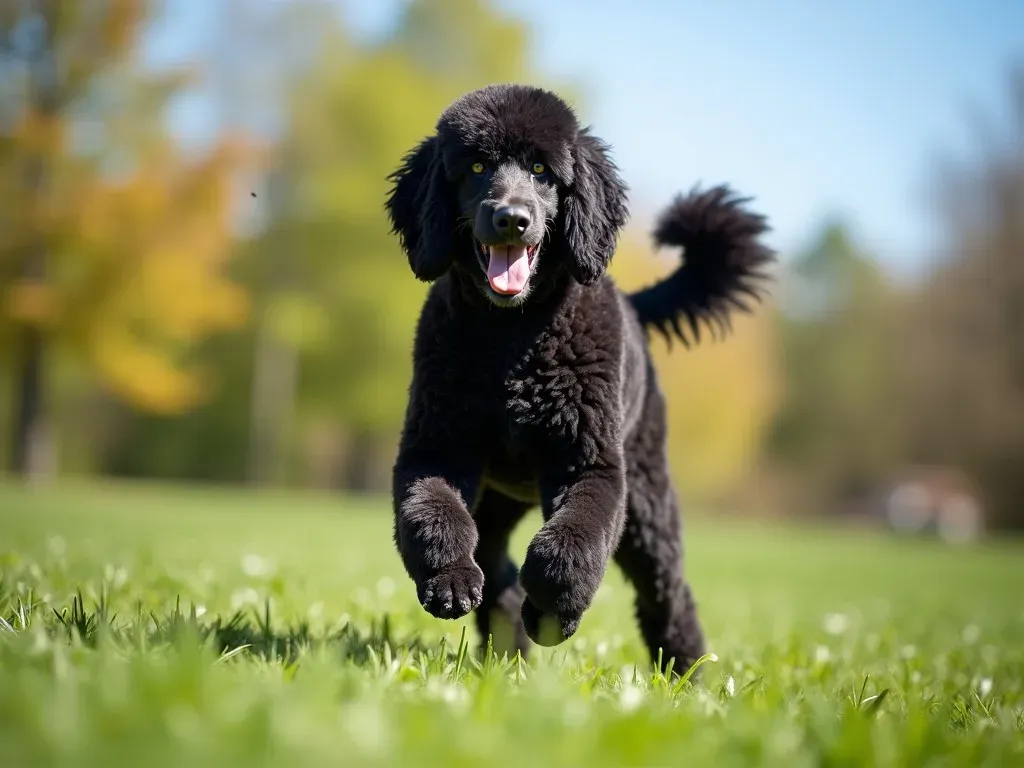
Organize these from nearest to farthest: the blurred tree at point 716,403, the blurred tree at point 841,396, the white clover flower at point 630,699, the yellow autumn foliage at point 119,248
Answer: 1. the white clover flower at point 630,699
2. the yellow autumn foliage at point 119,248
3. the blurred tree at point 716,403
4. the blurred tree at point 841,396

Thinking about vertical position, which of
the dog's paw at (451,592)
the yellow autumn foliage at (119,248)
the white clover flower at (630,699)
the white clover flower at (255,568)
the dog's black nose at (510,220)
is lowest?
the white clover flower at (255,568)

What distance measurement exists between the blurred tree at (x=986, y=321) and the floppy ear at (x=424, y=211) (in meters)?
31.3

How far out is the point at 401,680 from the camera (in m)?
2.47

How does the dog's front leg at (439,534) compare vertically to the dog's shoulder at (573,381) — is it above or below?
below

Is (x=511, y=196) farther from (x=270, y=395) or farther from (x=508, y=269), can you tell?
(x=270, y=395)

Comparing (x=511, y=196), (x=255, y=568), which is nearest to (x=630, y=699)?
(x=511, y=196)

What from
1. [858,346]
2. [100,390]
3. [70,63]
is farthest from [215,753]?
[858,346]

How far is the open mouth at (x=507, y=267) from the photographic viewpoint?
10.6ft

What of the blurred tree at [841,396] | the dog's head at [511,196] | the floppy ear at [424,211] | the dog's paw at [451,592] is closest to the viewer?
the dog's paw at [451,592]

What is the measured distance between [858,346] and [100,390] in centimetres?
3058

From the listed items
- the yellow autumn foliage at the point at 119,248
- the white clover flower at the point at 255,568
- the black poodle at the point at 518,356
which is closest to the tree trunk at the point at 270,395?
the yellow autumn foliage at the point at 119,248

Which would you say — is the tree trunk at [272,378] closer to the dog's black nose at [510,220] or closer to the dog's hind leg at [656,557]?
the dog's hind leg at [656,557]

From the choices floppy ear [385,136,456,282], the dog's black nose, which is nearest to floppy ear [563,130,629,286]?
the dog's black nose

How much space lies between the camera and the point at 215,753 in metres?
1.51
